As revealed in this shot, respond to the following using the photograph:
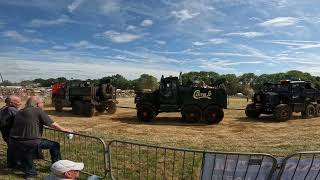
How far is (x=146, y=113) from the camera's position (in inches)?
758

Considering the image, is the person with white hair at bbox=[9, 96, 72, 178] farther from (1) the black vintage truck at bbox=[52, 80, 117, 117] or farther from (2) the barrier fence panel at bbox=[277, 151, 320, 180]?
(1) the black vintage truck at bbox=[52, 80, 117, 117]

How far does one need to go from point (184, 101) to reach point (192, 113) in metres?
0.68

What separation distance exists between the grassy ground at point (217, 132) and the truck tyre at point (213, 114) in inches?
14.9

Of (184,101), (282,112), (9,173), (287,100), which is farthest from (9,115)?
→ (287,100)

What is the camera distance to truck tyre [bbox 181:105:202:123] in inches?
731

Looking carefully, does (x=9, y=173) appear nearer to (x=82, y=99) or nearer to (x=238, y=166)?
(x=238, y=166)

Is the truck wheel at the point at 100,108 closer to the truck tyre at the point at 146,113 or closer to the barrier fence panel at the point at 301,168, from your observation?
the truck tyre at the point at 146,113

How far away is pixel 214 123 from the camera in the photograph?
1855 centimetres

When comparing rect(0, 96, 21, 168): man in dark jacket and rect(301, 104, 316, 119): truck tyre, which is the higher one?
rect(0, 96, 21, 168): man in dark jacket

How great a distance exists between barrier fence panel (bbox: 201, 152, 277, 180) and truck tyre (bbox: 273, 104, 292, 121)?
14.5 meters

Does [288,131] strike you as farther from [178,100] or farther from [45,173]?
[45,173]

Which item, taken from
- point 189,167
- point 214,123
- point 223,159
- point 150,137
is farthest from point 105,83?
point 223,159

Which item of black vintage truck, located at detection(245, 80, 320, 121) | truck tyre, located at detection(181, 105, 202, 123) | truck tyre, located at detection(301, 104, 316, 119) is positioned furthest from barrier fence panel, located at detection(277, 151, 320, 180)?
truck tyre, located at detection(301, 104, 316, 119)

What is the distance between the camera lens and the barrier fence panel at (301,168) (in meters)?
5.17
